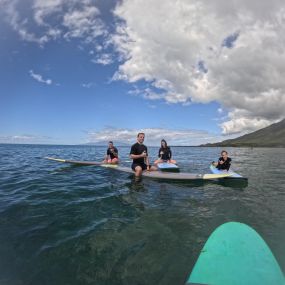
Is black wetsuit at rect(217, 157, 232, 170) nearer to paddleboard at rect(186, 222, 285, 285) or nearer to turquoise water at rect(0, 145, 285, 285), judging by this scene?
turquoise water at rect(0, 145, 285, 285)

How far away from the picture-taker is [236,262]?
405 cm

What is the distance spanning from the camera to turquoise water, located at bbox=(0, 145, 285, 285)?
4582mm

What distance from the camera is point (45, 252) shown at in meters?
5.23

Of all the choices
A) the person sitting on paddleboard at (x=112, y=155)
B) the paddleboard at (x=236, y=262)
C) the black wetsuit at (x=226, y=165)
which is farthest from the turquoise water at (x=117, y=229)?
the person sitting on paddleboard at (x=112, y=155)

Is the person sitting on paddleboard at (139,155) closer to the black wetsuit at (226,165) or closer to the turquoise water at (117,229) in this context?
the turquoise water at (117,229)

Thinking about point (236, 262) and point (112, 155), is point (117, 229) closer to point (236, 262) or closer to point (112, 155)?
point (236, 262)

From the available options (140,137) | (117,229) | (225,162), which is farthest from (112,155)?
(117,229)

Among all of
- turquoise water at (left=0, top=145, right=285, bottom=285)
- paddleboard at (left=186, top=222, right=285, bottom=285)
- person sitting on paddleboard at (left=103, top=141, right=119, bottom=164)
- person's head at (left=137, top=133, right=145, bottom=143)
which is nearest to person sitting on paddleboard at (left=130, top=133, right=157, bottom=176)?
person's head at (left=137, top=133, right=145, bottom=143)

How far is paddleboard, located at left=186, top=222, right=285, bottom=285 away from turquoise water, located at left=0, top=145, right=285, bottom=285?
2.03ft

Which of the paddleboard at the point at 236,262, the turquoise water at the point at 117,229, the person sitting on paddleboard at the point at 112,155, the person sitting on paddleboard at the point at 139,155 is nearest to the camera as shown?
the paddleboard at the point at 236,262

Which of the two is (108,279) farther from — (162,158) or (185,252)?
(162,158)

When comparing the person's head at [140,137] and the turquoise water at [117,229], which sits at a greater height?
the person's head at [140,137]

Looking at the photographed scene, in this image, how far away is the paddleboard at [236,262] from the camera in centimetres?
372

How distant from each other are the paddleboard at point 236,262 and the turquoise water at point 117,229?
2.03 feet
